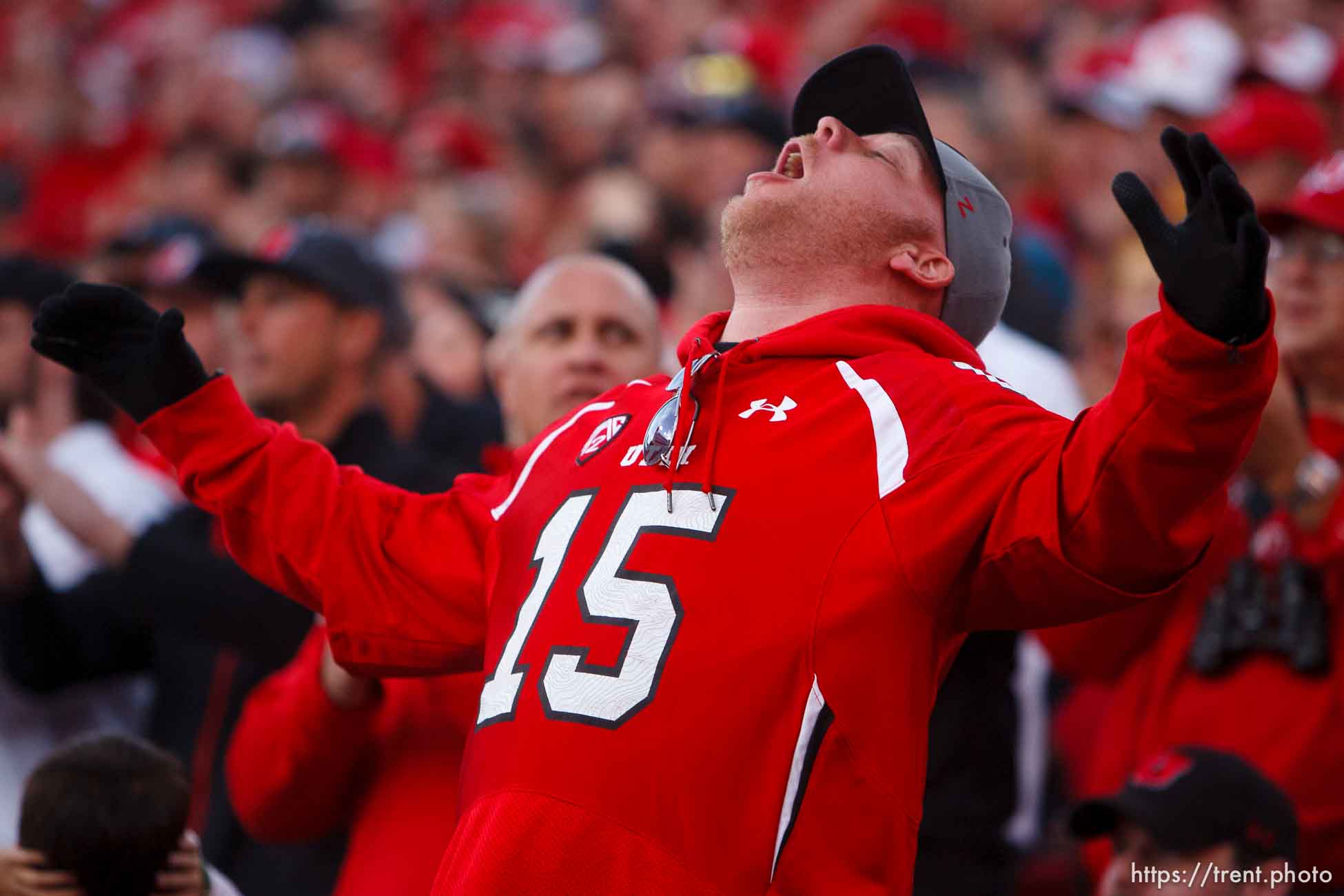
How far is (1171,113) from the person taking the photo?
19.3ft

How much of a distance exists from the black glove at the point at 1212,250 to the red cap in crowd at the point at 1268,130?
3378mm

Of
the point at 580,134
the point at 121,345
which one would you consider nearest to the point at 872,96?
the point at 121,345

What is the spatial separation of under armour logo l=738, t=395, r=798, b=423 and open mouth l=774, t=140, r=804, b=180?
46cm

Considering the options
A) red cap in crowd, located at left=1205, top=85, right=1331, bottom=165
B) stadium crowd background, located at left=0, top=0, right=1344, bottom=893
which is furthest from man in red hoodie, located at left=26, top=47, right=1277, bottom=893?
red cap in crowd, located at left=1205, top=85, right=1331, bottom=165

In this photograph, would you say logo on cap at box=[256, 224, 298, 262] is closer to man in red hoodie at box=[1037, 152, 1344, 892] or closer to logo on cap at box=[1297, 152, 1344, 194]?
man in red hoodie at box=[1037, 152, 1344, 892]

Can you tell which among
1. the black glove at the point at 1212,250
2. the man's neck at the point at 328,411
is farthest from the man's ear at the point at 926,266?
the man's neck at the point at 328,411

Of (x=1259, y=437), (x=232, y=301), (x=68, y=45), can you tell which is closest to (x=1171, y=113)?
(x=1259, y=437)

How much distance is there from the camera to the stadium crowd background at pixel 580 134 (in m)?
5.15

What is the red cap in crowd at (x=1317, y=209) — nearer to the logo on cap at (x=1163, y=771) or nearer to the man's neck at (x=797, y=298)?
the logo on cap at (x=1163, y=771)

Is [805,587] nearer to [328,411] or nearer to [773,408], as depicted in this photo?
[773,408]

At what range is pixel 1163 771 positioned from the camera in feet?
10.6

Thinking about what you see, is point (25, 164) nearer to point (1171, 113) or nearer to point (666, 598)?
point (1171, 113)

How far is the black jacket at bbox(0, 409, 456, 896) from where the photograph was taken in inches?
149

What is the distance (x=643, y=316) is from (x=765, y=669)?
1.80 m
